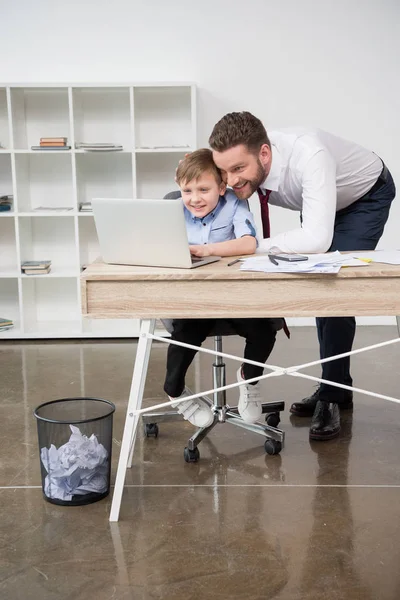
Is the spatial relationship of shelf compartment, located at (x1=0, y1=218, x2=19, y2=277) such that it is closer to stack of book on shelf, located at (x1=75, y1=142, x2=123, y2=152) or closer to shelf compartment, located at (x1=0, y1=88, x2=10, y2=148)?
shelf compartment, located at (x1=0, y1=88, x2=10, y2=148)

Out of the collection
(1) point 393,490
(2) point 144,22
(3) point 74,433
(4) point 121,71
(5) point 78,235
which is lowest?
(1) point 393,490

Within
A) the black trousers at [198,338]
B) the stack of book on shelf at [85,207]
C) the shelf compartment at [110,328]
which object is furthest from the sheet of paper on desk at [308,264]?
the stack of book on shelf at [85,207]

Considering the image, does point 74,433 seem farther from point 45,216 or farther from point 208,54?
point 208,54

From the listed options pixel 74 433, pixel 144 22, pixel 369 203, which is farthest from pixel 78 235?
pixel 74 433

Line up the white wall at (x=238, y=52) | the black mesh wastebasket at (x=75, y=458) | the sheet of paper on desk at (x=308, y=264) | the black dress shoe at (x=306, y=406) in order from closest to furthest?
1. the sheet of paper on desk at (x=308, y=264)
2. the black mesh wastebasket at (x=75, y=458)
3. the black dress shoe at (x=306, y=406)
4. the white wall at (x=238, y=52)

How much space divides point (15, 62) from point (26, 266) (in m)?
1.40

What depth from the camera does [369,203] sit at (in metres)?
3.17

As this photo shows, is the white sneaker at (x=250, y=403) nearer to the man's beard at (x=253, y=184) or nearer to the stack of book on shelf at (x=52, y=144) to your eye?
the man's beard at (x=253, y=184)

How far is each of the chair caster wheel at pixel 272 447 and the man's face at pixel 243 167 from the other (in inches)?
36.7

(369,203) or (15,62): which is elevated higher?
(15,62)

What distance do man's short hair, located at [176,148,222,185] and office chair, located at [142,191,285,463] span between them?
1.01 feet

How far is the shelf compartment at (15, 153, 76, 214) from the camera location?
17.1 feet

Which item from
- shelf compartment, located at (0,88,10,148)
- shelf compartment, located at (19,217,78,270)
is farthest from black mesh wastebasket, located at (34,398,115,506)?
shelf compartment, located at (0,88,10,148)

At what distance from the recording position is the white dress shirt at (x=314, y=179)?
258cm
